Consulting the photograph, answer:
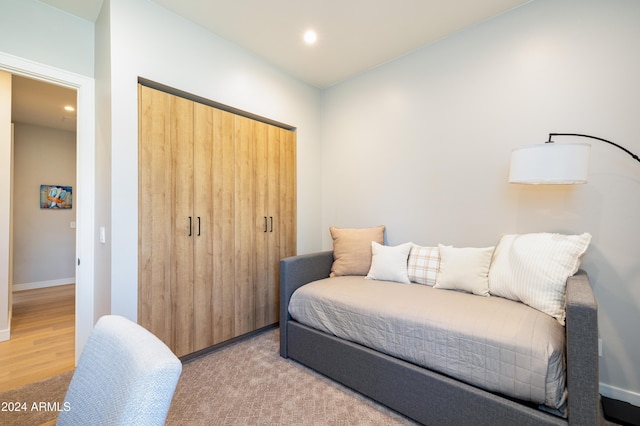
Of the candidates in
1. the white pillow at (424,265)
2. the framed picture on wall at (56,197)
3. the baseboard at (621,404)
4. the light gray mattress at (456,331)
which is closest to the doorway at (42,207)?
the framed picture on wall at (56,197)

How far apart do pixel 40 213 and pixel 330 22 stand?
563 cm

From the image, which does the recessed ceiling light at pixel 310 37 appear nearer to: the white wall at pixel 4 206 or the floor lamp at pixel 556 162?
the floor lamp at pixel 556 162

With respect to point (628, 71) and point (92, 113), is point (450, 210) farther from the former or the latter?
point (92, 113)

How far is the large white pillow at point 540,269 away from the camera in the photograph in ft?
5.12

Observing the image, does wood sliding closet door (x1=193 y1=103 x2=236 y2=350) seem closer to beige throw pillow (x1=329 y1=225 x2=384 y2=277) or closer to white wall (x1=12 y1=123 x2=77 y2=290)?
beige throw pillow (x1=329 y1=225 x2=384 y2=277)

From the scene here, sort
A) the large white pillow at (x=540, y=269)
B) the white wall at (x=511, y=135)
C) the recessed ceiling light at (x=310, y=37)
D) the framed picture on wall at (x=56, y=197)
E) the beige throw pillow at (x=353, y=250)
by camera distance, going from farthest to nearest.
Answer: the framed picture on wall at (x=56, y=197) < the beige throw pillow at (x=353, y=250) < the recessed ceiling light at (x=310, y=37) < the white wall at (x=511, y=135) < the large white pillow at (x=540, y=269)

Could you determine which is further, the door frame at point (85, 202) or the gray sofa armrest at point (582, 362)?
the door frame at point (85, 202)

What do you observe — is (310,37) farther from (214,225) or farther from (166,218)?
(166,218)

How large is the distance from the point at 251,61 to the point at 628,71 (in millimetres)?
2861

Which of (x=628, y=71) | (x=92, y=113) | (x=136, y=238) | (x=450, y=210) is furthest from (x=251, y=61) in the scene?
(x=628, y=71)

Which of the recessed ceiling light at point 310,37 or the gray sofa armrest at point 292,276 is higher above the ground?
the recessed ceiling light at point 310,37

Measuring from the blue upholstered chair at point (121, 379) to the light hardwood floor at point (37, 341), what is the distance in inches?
82.2

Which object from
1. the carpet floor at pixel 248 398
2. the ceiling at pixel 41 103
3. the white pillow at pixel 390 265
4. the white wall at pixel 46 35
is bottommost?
the carpet floor at pixel 248 398

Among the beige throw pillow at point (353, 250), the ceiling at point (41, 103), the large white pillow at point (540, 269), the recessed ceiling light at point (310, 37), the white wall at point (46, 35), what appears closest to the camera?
the large white pillow at point (540, 269)
